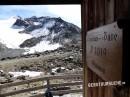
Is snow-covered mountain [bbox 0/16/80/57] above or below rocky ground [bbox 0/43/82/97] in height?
above

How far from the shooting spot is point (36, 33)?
2.87m

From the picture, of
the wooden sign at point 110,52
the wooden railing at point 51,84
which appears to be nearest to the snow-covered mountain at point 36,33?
the wooden railing at point 51,84

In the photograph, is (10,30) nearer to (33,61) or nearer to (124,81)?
(33,61)

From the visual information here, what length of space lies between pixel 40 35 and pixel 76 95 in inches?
49.1

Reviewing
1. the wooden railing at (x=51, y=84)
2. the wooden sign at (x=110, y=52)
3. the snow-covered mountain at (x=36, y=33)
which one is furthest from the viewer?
the wooden railing at (x=51, y=84)

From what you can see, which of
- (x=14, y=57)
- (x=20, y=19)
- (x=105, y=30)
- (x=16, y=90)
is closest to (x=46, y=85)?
(x=16, y=90)

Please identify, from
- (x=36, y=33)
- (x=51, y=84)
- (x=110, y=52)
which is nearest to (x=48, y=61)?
(x=36, y=33)

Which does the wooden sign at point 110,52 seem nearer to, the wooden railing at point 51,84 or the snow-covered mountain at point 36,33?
the snow-covered mountain at point 36,33

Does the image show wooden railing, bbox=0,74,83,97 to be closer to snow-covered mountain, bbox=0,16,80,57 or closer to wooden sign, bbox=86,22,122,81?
snow-covered mountain, bbox=0,16,80,57

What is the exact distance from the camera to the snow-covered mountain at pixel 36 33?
108 inches

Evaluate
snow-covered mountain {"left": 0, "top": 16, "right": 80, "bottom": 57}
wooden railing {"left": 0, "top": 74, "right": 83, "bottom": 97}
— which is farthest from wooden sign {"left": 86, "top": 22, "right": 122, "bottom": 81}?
wooden railing {"left": 0, "top": 74, "right": 83, "bottom": 97}

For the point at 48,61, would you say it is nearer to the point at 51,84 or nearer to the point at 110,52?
the point at 51,84

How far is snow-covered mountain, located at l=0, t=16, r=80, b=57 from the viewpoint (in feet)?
9.01

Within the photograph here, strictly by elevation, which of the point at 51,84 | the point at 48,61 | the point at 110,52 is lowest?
the point at 51,84
